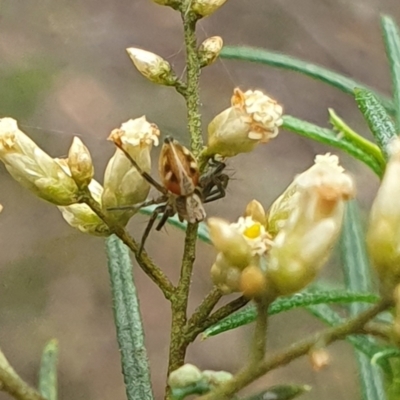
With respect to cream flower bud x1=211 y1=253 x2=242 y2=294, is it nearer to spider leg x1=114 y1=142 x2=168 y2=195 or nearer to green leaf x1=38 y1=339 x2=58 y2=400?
spider leg x1=114 y1=142 x2=168 y2=195

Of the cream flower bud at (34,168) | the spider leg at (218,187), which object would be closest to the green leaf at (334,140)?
the spider leg at (218,187)

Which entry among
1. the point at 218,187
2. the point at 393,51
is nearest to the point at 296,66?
the point at 393,51

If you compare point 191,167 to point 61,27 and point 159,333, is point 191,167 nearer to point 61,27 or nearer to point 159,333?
point 159,333

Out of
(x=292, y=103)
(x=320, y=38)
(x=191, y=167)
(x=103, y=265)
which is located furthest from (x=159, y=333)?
(x=191, y=167)

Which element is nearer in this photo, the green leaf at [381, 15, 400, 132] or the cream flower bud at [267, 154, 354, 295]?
the cream flower bud at [267, 154, 354, 295]

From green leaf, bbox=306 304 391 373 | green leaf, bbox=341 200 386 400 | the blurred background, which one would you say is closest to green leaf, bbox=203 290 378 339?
green leaf, bbox=306 304 391 373

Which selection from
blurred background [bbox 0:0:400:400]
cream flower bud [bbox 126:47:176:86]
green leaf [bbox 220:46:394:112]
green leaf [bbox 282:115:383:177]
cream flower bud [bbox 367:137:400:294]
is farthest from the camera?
blurred background [bbox 0:0:400:400]
